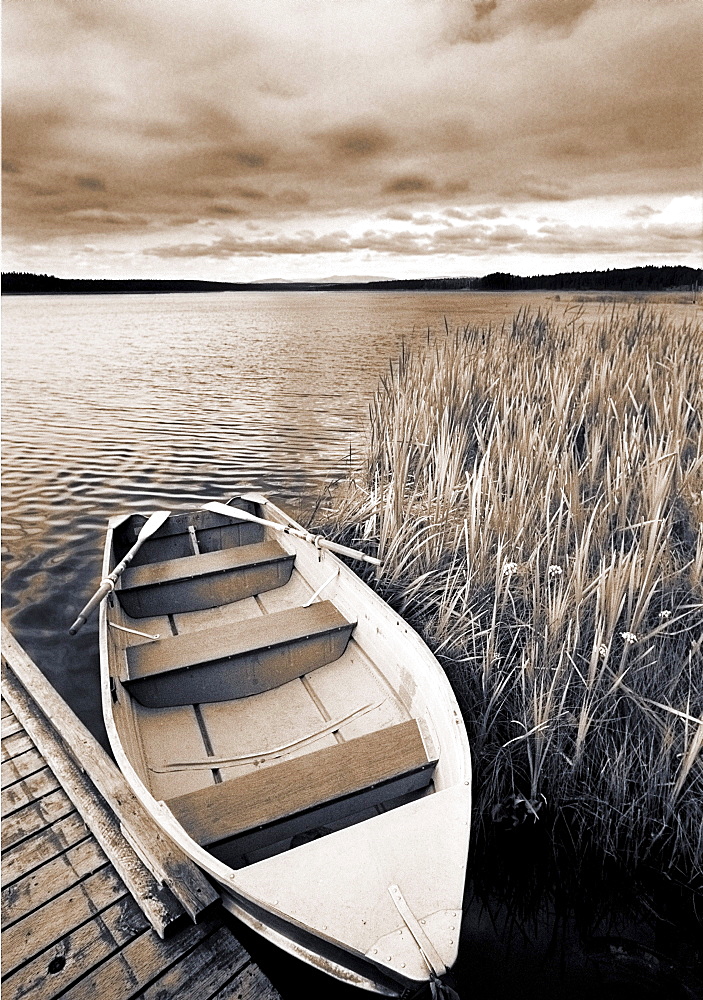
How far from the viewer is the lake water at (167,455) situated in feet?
6.93

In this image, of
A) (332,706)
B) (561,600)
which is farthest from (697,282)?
(332,706)

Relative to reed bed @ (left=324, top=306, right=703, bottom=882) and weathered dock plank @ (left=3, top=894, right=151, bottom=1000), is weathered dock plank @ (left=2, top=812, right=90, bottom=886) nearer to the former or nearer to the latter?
weathered dock plank @ (left=3, top=894, right=151, bottom=1000)

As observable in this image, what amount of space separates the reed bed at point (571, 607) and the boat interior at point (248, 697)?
45cm

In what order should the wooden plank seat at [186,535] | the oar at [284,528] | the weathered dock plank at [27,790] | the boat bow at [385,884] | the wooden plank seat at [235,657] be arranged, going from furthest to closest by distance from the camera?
1. the wooden plank seat at [186,535]
2. the oar at [284,528]
3. the wooden plank seat at [235,657]
4. the weathered dock plank at [27,790]
5. the boat bow at [385,884]

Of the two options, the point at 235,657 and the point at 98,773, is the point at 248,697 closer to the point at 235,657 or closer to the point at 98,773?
the point at 235,657

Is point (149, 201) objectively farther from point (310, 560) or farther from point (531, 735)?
point (531, 735)

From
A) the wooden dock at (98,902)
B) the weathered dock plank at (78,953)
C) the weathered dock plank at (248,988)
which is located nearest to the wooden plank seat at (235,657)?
the wooden dock at (98,902)

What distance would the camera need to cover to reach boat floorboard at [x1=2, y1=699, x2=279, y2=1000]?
1671 millimetres

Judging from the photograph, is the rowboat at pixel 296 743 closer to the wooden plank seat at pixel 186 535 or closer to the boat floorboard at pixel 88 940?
the wooden plank seat at pixel 186 535

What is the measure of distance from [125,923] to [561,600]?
1.93 meters

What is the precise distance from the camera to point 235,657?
286 centimetres

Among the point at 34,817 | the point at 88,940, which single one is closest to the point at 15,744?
the point at 34,817

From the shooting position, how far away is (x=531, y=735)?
2.50 metres

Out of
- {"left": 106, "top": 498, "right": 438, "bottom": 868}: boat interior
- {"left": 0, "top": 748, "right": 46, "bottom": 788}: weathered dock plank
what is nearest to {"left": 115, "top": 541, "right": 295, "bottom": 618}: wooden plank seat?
{"left": 106, "top": 498, "right": 438, "bottom": 868}: boat interior
